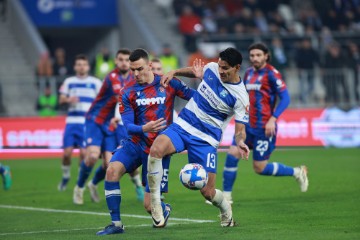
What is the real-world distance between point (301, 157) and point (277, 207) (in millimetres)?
10728

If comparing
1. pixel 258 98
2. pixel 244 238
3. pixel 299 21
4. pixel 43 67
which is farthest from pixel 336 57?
pixel 244 238

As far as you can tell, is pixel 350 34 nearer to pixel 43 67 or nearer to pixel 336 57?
pixel 336 57

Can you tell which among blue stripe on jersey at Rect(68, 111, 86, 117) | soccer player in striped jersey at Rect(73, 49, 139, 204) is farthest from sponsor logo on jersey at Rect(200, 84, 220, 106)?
blue stripe on jersey at Rect(68, 111, 86, 117)

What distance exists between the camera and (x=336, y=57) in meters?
33.0

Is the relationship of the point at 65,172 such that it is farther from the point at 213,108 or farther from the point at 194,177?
the point at 194,177

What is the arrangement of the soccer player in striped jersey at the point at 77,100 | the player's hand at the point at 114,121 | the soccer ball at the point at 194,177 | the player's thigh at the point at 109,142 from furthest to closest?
the soccer player in striped jersey at the point at 77,100 → the player's thigh at the point at 109,142 → the player's hand at the point at 114,121 → the soccer ball at the point at 194,177

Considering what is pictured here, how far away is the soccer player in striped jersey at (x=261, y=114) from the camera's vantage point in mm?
15812

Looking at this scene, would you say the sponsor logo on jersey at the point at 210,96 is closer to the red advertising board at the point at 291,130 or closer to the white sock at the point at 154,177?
the white sock at the point at 154,177

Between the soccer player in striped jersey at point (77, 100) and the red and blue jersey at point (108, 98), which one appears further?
the soccer player in striped jersey at point (77, 100)

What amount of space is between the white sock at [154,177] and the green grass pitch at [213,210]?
44 centimetres

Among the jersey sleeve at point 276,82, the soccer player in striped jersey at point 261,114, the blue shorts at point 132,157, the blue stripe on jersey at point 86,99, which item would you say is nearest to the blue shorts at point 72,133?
the blue stripe on jersey at point 86,99

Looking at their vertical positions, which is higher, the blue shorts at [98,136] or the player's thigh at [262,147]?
the blue shorts at [98,136]

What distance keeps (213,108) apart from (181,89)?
23.1 inches

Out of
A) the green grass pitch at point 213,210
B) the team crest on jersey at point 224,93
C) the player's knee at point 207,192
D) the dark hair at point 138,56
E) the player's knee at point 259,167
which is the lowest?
the green grass pitch at point 213,210
